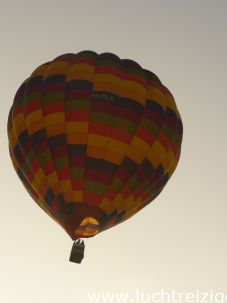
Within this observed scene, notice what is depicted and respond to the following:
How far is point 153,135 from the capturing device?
672 inches

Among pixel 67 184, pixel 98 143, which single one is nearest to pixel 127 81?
pixel 98 143

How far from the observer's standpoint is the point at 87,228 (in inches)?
631

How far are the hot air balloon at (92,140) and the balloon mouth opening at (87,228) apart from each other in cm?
2

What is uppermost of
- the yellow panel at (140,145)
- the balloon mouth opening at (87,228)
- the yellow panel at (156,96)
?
the yellow panel at (156,96)

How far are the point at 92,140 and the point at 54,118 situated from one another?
118 centimetres

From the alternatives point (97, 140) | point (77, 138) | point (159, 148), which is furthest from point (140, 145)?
point (77, 138)

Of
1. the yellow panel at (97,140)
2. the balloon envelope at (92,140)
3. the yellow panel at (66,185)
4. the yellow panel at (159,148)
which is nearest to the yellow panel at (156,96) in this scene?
the balloon envelope at (92,140)

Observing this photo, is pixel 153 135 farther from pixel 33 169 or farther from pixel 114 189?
pixel 33 169

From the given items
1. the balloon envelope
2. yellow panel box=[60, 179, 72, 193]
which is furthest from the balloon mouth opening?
yellow panel box=[60, 179, 72, 193]

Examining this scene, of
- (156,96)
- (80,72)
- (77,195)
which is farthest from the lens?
(156,96)

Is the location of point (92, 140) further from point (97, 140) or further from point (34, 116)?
point (34, 116)

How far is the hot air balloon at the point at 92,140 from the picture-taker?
1603 cm

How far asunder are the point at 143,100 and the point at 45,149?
2.79m

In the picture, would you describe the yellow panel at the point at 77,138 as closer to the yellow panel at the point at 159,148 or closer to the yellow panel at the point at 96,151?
the yellow panel at the point at 96,151
